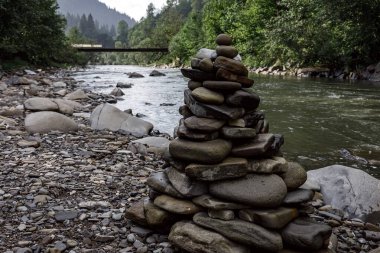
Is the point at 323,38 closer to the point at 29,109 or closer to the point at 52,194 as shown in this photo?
the point at 29,109

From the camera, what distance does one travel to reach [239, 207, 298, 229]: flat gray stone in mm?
3639

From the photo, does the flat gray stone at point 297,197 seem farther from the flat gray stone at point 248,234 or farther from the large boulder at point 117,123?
the large boulder at point 117,123

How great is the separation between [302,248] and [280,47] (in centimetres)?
3427

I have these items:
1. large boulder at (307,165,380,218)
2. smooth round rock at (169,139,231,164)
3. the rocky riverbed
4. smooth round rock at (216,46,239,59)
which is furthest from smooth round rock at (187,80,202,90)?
large boulder at (307,165,380,218)

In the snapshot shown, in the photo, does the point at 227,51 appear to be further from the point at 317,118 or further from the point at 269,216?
the point at 317,118

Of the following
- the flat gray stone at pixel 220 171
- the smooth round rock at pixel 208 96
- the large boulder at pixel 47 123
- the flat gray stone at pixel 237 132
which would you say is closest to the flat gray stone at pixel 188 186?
the flat gray stone at pixel 220 171

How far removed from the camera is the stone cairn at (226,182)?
366cm

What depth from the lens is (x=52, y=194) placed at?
5.07 metres

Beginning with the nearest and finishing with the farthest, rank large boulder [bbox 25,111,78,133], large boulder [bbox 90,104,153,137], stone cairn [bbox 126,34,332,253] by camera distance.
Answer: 1. stone cairn [bbox 126,34,332,253]
2. large boulder [bbox 25,111,78,133]
3. large boulder [bbox 90,104,153,137]

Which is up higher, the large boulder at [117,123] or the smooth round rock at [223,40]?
the smooth round rock at [223,40]

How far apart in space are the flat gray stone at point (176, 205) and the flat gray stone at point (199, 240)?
0.12m

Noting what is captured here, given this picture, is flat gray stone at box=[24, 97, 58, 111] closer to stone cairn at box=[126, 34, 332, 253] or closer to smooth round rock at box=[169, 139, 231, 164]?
stone cairn at box=[126, 34, 332, 253]

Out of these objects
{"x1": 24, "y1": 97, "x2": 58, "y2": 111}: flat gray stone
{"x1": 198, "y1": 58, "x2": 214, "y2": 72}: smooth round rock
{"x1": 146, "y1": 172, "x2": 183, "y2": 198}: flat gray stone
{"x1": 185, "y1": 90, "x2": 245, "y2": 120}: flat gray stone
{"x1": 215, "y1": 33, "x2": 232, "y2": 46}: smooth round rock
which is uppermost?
{"x1": 215, "y1": 33, "x2": 232, "y2": 46}: smooth round rock

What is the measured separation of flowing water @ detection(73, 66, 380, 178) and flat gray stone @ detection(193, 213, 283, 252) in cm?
441
